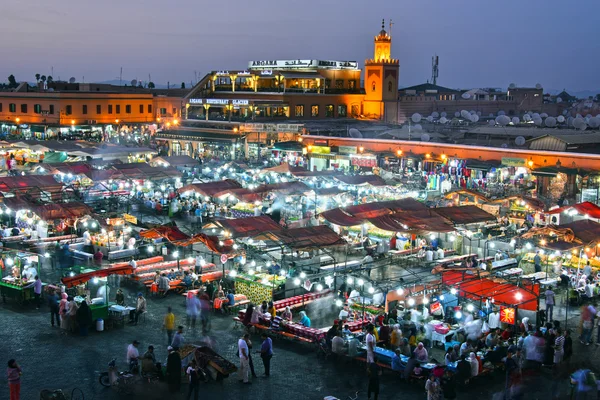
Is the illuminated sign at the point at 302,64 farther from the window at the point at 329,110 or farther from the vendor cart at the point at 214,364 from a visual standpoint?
the vendor cart at the point at 214,364

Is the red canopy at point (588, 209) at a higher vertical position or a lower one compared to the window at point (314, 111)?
lower

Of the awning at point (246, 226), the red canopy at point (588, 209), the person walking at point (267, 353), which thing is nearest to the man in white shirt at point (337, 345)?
the person walking at point (267, 353)

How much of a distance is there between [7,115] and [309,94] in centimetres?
2582

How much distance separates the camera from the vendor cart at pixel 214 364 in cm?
1276

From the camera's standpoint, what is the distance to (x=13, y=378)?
11.4 metres

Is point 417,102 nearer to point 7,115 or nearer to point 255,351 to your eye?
point 7,115

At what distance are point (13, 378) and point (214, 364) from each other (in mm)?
3357

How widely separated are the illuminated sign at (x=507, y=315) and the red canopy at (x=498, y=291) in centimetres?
13

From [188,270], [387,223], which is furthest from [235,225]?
[387,223]

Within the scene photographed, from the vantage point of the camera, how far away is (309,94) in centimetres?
5575

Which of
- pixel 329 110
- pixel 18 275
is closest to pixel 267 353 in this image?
pixel 18 275

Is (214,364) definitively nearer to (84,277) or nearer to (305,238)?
(84,277)

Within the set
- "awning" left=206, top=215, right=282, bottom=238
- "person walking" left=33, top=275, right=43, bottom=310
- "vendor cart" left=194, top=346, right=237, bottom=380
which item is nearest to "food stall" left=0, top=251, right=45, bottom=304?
"person walking" left=33, top=275, right=43, bottom=310

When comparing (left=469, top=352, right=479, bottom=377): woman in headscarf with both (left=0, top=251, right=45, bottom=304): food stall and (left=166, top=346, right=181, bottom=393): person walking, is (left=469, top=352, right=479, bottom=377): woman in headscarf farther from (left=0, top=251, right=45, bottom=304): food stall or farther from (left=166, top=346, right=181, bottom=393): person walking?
(left=0, top=251, right=45, bottom=304): food stall
